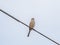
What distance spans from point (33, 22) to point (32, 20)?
1.11 ft

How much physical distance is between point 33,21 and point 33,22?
8.3 inches

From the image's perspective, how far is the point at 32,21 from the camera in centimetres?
1388

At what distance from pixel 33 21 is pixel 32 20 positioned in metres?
0.14

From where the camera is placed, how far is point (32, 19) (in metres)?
14.2

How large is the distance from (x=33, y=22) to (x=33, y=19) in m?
0.49

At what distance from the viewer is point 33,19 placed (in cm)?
1419

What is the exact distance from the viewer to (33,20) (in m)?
14.1

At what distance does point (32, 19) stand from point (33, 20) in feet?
0.43

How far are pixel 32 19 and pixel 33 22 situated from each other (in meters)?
0.48

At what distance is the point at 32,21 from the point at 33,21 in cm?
8

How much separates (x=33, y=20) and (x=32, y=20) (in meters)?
0.06

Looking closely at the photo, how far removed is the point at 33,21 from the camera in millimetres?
13938
